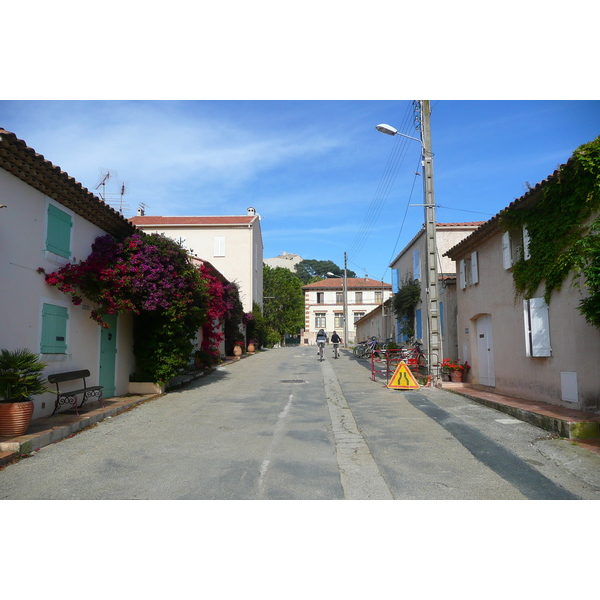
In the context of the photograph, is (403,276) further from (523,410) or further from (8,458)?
(8,458)

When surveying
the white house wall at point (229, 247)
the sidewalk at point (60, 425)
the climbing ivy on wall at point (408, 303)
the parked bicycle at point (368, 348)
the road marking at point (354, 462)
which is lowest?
the road marking at point (354, 462)

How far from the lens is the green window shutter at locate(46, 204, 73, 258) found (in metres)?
9.01

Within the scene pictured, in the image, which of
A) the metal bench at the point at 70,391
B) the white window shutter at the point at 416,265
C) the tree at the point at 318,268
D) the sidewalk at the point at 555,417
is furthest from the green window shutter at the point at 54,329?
the tree at the point at 318,268

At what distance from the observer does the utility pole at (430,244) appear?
13.3 metres

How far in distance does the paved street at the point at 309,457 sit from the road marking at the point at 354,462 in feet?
0.06

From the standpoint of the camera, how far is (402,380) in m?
12.7

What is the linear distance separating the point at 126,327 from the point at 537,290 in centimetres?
1014

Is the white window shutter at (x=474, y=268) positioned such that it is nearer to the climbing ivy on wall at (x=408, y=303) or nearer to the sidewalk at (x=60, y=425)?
the climbing ivy on wall at (x=408, y=303)

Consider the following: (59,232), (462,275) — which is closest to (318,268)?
(462,275)

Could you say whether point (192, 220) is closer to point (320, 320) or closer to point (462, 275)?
point (462, 275)

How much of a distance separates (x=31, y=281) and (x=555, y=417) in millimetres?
9491

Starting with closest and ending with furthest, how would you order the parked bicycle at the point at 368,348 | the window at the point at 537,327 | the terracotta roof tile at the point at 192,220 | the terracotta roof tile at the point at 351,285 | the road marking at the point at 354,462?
the road marking at the point at 354,462
the window at the point at 537,327
the parked bicycle at the point at 368,348
the terracotta roof tile at the point at 192,220
the terracotta roof tile at the point at 351,285

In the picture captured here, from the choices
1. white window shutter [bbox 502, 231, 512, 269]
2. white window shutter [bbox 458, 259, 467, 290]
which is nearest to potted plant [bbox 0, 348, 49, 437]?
white window shutter [bbox 502, 231, 512, 269]

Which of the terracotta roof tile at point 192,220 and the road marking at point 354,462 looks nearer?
the road marking at point 354,462
